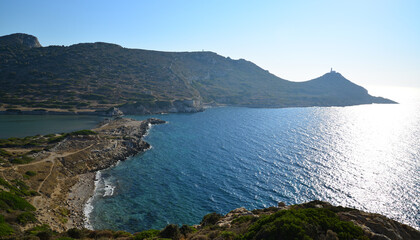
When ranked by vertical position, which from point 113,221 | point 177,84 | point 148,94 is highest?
point 177,84

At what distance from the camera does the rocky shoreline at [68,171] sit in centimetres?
2798

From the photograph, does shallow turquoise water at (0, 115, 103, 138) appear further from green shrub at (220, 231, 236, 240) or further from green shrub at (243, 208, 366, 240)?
green shrub at (243, 208, 366, 240)

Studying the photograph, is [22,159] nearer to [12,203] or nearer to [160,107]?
[12,203]

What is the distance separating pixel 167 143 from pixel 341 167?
50.5 meters

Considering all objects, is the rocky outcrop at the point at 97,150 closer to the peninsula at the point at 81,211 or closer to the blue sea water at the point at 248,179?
the peninsula at the point at 81,211

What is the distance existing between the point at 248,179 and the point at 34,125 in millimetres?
90670

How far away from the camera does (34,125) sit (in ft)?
281

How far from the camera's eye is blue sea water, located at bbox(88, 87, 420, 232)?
108 ft

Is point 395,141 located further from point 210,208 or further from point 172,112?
point 172,112

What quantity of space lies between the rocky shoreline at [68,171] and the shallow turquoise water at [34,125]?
1220 inches

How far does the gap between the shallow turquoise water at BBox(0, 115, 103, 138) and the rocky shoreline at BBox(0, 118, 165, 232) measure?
30976 mm

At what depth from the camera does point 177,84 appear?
19475 centimetres

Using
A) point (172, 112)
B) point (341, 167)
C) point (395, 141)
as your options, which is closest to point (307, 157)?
point (341, 167)

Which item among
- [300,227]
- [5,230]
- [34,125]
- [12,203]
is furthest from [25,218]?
[34,125]
